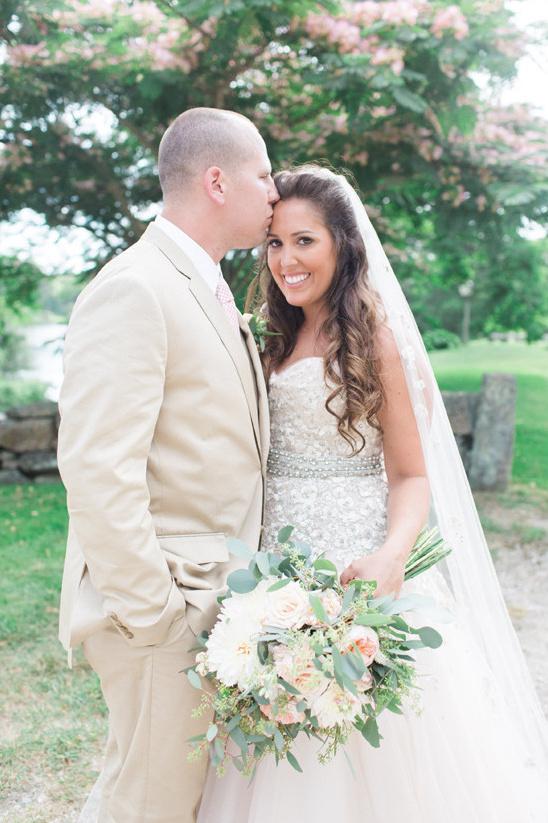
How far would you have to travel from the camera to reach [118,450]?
1.96m

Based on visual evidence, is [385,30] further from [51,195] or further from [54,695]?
[54,695]

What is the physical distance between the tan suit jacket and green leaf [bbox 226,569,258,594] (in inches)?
5.8

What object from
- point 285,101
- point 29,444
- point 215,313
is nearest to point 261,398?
point 215,313

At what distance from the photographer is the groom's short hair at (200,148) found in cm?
240

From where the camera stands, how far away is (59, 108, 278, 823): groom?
1978 mm

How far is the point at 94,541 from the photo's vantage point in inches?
77.9

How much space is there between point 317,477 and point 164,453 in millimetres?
724

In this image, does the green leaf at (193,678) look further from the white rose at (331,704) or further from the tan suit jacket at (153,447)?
the white rose at (331,704)

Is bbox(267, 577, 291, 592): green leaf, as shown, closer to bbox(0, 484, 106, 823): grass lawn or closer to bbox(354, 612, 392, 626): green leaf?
bbox(354, 612, 392, 626): green leaf

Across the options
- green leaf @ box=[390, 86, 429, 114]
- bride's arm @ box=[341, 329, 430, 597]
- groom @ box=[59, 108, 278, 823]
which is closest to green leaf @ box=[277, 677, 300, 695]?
groom @ box=[59, 108, 278, 823]

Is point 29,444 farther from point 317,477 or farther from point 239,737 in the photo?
point 239,737

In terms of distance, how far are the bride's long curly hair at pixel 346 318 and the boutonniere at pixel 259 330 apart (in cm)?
6

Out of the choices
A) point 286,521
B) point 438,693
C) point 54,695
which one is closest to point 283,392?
point 286,521

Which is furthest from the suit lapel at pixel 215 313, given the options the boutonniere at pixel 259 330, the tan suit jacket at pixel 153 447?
the boutonniere at pixel 259 330
